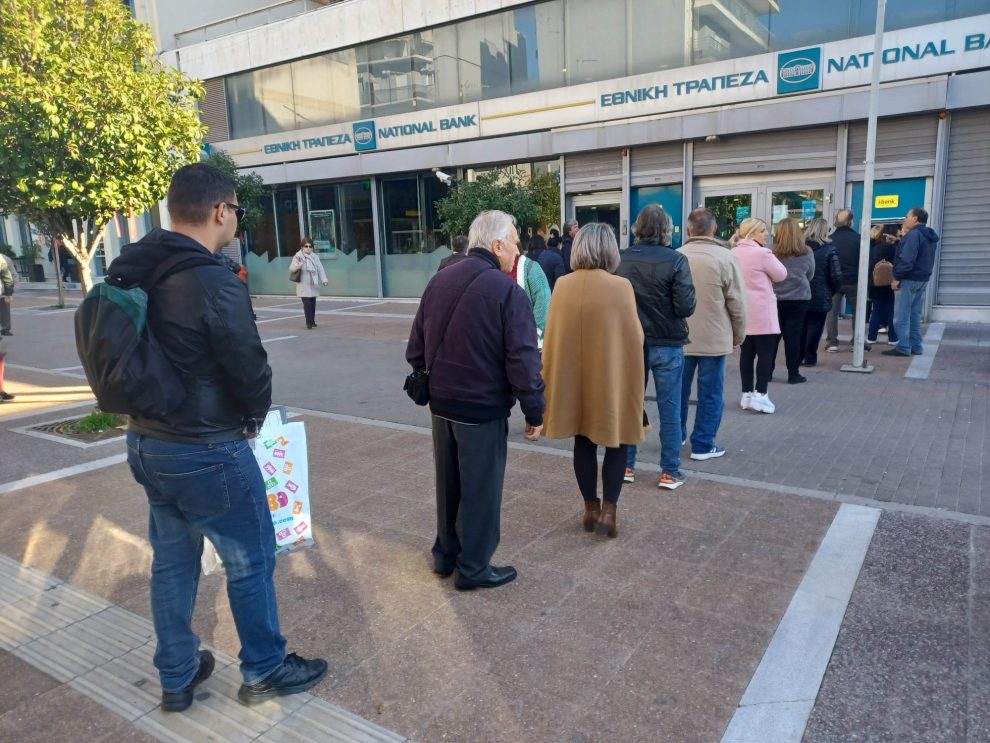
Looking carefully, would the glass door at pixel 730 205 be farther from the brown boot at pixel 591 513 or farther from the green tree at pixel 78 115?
the brown boot at pixel 591 513

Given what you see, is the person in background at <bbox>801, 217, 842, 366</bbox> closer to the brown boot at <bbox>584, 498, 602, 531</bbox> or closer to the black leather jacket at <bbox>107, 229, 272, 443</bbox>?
the brown boot at <bbox>584, 498, 602, 531</bbox>

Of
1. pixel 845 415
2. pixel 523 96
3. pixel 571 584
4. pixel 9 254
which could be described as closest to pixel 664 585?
pixel 571 584

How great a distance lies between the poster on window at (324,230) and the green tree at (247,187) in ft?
5.12

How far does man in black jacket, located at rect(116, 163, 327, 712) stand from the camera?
2410 millimetres

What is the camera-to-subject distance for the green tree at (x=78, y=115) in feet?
20.7

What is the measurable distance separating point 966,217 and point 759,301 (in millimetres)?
7559

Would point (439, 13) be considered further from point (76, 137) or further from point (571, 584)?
point (571, 584)

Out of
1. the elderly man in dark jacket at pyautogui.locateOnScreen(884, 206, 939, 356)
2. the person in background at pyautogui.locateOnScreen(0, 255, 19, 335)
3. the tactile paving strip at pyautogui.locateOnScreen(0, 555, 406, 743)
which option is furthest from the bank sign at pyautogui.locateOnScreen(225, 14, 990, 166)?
the person in background at pyautogui.locateOnScreen(0, 255, 19, 335)

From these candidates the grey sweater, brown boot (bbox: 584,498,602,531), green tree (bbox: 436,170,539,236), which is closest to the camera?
brown boot (bbox: 584,498,602,531)

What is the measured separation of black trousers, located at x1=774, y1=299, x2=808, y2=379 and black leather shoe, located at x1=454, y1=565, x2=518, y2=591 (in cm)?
542

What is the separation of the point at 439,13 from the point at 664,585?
1717cm

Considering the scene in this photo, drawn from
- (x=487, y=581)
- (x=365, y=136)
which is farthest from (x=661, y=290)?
(x=365, y=136)

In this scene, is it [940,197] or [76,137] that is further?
[940,197]

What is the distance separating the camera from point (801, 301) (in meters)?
7.97
